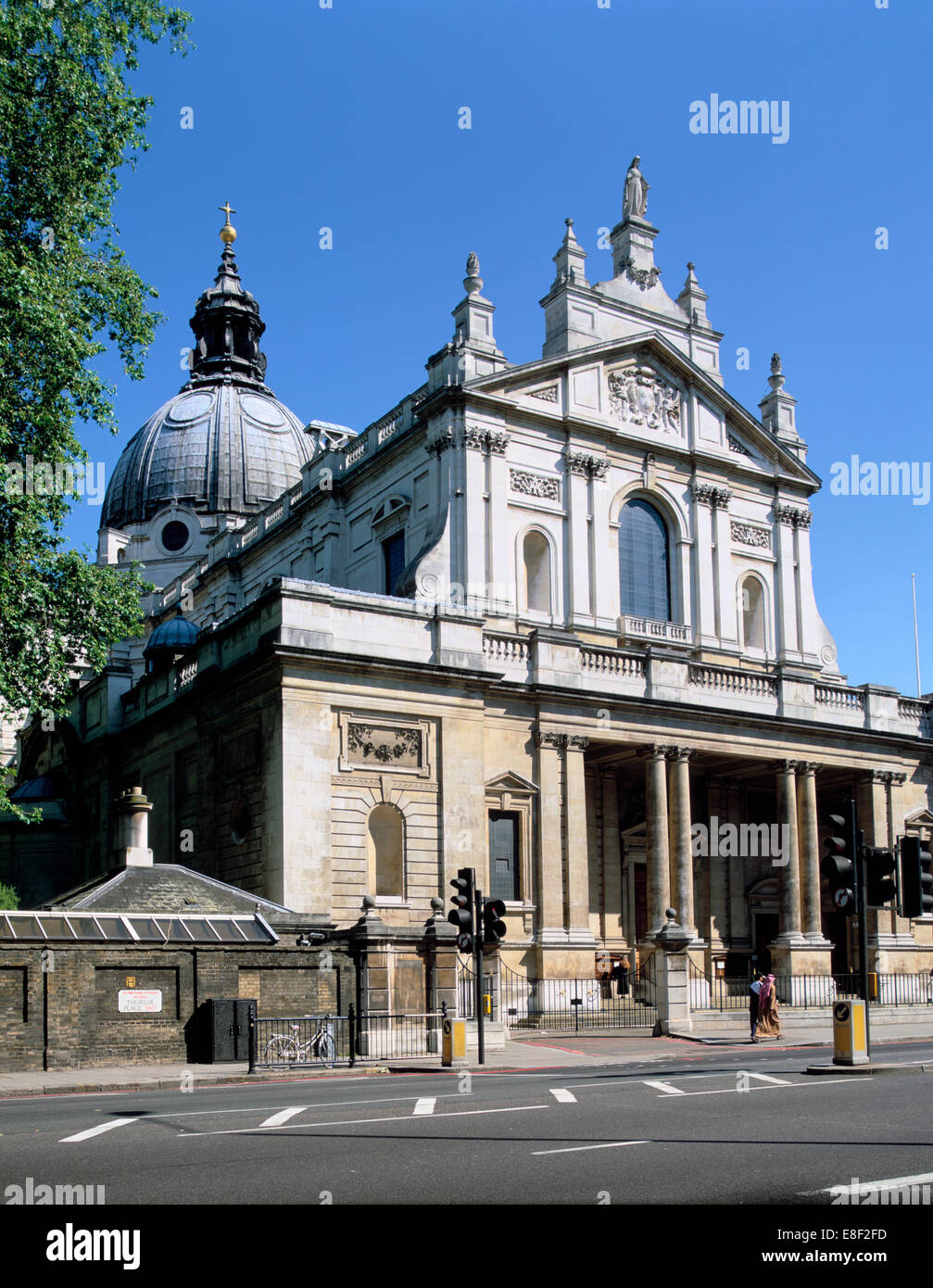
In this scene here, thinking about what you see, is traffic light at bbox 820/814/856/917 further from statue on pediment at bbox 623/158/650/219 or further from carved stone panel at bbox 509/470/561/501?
statue on pediment at bbox 623/158/650/219

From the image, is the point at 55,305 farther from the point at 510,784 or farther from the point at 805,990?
the point at 805,990

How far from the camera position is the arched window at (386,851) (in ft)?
105

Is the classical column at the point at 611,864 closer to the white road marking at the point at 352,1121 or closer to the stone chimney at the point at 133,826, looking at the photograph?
the stone chimney at the point at 133,826

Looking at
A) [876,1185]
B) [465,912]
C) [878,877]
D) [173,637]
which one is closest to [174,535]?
[173,637]

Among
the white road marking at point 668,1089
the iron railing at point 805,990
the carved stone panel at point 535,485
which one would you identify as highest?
the carved stone panel at point 535,485

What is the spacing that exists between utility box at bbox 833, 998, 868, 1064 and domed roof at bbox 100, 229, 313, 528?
55.4 m

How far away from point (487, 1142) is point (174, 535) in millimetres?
62935

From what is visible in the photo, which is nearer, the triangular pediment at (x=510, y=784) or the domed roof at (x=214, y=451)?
the triangular pediment at (x=510, y=784)

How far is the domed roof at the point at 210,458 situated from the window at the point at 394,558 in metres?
31.2

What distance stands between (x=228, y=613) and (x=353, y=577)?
11.5 m

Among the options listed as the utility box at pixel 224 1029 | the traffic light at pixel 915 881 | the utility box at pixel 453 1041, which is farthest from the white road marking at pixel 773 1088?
the utility box at pixel 224 1029
